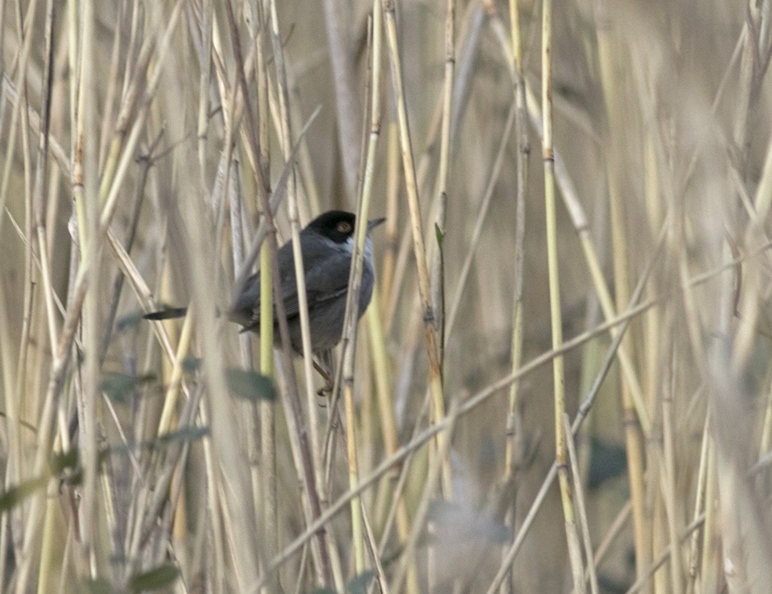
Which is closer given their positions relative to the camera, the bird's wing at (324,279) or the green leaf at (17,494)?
the green leaf at (17,494)

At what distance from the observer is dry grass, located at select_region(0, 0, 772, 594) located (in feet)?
3.34

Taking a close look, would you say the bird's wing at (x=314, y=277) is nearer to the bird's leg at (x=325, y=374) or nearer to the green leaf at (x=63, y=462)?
the bird's leg at (x=325, y=374)

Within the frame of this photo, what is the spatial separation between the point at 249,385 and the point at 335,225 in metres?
1.76

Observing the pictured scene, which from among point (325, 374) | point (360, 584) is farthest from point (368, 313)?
point (360, 584)

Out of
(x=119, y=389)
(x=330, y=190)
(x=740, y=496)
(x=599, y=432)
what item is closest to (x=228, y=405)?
(x=119, y=389)

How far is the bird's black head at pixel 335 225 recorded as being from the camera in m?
2.64

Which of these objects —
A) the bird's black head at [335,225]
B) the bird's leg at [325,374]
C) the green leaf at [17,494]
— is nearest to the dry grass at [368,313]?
the green leaf at [17,494]

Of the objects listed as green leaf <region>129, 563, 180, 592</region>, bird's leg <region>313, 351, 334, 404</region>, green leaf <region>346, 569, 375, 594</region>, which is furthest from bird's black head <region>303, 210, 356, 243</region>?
green leaf <region>129, 563, 180, 592</region>

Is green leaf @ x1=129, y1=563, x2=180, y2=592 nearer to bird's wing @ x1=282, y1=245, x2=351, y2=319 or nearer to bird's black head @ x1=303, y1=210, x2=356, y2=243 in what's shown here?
bird's wing @ x1=282, y1=245, x2=351, y2=319

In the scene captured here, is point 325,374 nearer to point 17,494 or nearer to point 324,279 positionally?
point 324,279

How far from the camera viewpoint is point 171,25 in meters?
1.32

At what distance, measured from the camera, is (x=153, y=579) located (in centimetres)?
97

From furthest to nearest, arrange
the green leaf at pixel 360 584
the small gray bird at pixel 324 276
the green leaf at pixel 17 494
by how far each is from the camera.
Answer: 1. the small gray bird at pixel 324 276
2. the green leaf at pixel 360 584
3. the green leaf at pixel 17 494

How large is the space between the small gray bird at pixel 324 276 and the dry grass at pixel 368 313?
27 cm
